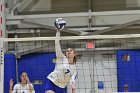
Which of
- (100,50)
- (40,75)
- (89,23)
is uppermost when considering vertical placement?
(89,23)

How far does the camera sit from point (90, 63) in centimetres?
896

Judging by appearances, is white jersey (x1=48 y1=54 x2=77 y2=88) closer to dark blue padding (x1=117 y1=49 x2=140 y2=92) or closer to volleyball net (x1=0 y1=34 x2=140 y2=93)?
volleyball net (x1=0 y1=34 x2=140 y2=93)

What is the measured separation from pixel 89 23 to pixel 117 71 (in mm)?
1287

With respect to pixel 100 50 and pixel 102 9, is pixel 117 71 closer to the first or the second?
pixel 100 50

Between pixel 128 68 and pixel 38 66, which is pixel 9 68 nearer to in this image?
pixel 38 66

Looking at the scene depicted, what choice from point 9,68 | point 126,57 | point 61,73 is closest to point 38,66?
point 9,68

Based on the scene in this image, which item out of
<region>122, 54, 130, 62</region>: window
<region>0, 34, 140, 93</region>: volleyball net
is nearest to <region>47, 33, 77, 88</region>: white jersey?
<region>0, 34, 140, 93</region>: volleyball net

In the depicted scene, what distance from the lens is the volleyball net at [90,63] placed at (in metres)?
8.75

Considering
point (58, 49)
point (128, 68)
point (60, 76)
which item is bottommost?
point (128, 68)

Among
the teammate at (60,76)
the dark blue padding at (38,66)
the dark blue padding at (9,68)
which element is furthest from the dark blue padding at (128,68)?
the teammate at (60,76)

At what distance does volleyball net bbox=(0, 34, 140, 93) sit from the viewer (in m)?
8.75

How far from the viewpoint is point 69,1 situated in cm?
931

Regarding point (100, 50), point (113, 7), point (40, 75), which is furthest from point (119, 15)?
point (40, 75)

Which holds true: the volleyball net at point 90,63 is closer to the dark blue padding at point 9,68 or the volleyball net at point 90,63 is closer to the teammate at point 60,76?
the dark blue padding at point 9,68
